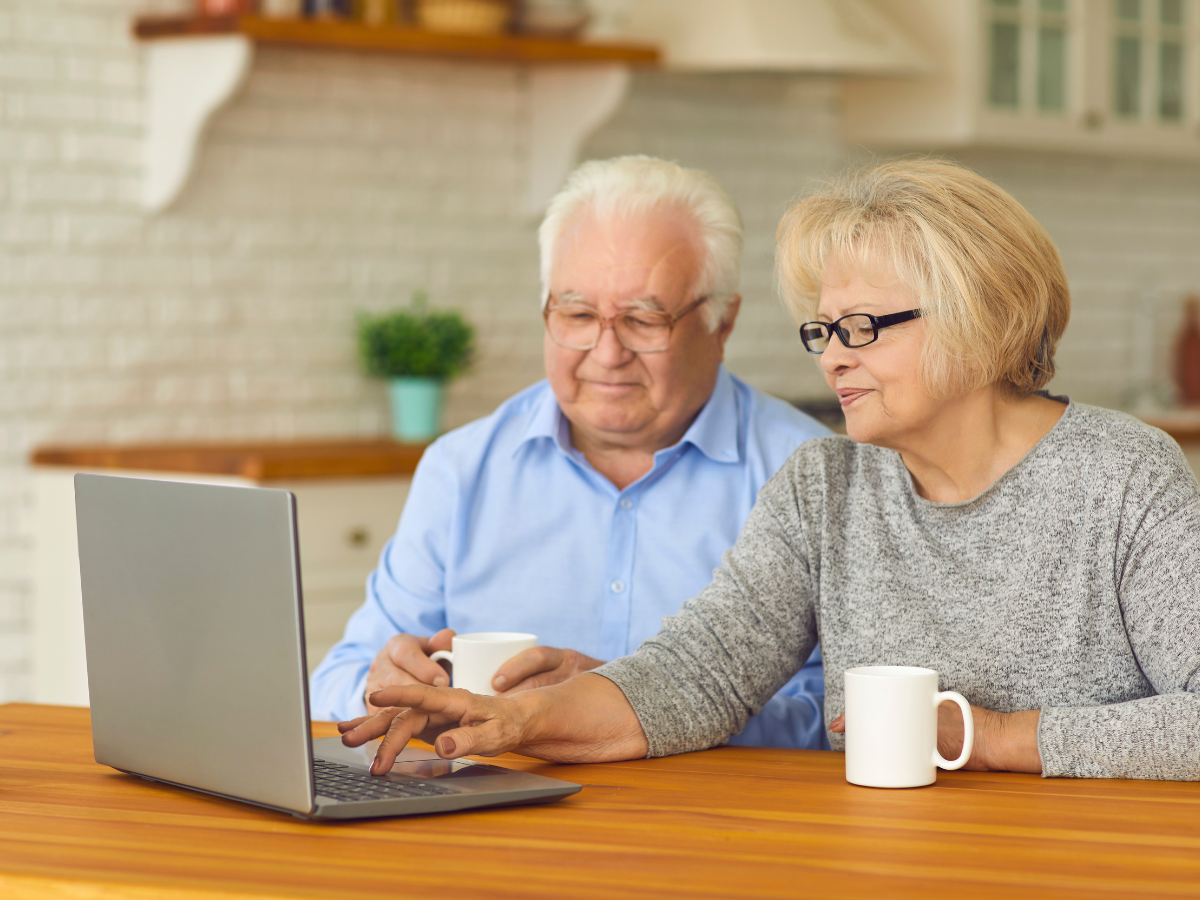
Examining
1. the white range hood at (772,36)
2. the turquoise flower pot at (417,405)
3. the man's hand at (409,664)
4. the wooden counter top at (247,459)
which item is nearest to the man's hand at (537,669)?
the man's hand at (409,664)

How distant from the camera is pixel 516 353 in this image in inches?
162

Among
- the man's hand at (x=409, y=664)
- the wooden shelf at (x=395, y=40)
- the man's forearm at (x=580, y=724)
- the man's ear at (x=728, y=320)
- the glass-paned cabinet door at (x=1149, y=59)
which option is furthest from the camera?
the glass-paned cabinet door at (x=1149, y=59)

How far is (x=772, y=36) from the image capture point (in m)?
3.85

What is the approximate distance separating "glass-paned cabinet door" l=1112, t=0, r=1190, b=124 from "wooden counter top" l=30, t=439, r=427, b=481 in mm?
2637

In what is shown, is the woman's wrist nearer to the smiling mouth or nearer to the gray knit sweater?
the gray knit sweater

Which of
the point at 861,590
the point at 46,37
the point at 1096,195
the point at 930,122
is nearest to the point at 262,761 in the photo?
the point at 861,590

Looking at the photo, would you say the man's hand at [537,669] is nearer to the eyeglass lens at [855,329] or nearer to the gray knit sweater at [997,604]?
the gray knit sweater at [997,604]

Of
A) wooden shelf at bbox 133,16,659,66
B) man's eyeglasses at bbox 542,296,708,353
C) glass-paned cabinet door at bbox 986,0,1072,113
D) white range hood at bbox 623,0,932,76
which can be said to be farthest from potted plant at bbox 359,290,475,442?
glass-paned cabinet door at bbox 986,0,1072,113

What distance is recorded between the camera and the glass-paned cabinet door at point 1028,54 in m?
→ 4.42

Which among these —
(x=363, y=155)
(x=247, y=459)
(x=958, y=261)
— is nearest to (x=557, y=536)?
(x=958, y=261)

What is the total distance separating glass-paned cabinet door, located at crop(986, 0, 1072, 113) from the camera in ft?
14.5

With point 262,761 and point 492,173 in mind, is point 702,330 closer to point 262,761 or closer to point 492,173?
point 262,761

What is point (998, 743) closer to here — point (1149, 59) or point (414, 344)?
point (414, 344)

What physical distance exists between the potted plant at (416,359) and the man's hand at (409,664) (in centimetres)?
197
